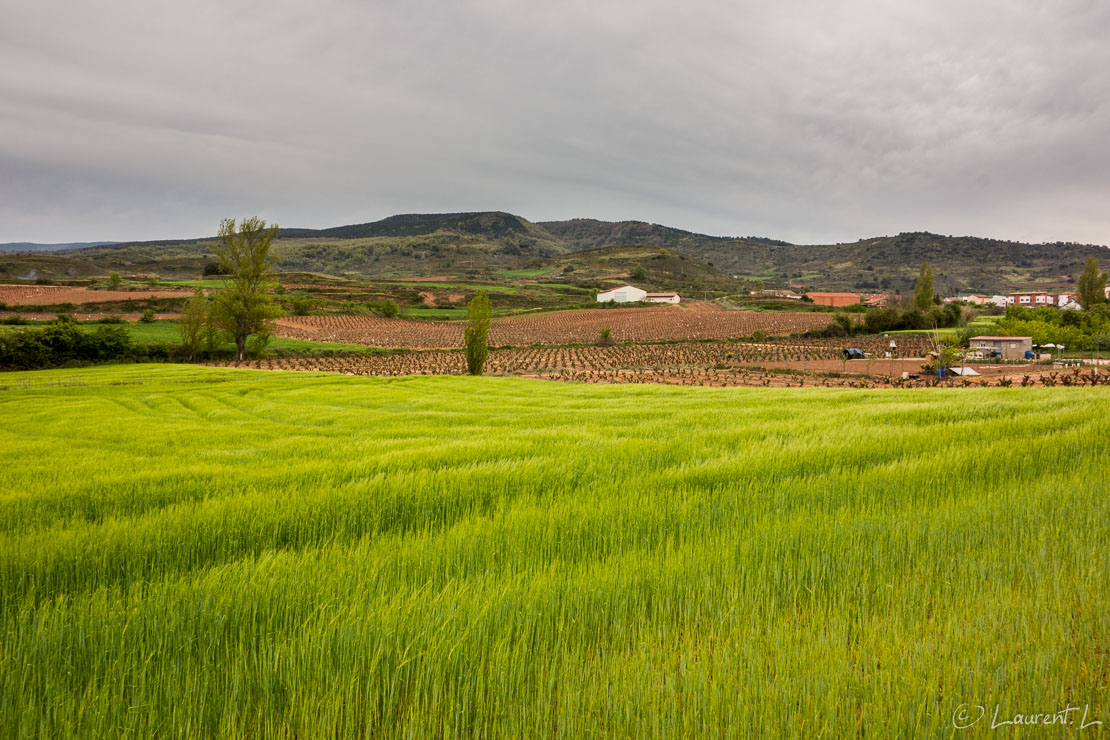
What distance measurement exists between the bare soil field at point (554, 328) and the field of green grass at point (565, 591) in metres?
66.8

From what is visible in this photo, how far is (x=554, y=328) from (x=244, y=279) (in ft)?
169

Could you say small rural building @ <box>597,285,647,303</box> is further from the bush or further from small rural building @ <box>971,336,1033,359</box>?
the bush

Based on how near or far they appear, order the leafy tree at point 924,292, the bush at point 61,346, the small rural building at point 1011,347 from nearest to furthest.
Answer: the bush at point 61,346 → the small rural building at point 1011,347 → the leafy tree at point 924,292

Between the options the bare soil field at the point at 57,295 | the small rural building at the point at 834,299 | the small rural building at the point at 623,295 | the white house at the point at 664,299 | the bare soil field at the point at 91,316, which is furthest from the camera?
the small rural building at the point at 834,299

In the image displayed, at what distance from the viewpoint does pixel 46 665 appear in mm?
2234

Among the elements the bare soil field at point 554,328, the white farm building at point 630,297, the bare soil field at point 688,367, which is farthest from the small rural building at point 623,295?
the bare soil field at point 688,367

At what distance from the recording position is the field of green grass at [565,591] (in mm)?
1992

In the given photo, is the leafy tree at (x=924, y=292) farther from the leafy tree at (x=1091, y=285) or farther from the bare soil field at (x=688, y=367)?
the bare soil field at (x=688, y=367)

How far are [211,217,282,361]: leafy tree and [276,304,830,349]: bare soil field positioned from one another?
22231 millimetres

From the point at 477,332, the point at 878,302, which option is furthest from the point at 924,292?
the point at 477,332

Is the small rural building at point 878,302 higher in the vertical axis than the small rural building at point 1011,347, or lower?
higher

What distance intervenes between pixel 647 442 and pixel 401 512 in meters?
3.36

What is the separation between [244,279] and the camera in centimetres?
4869

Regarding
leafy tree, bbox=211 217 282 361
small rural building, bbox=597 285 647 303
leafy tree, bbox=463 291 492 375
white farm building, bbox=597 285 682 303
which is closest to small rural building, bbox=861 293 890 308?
white farm building, bbox=597 285 682 303
